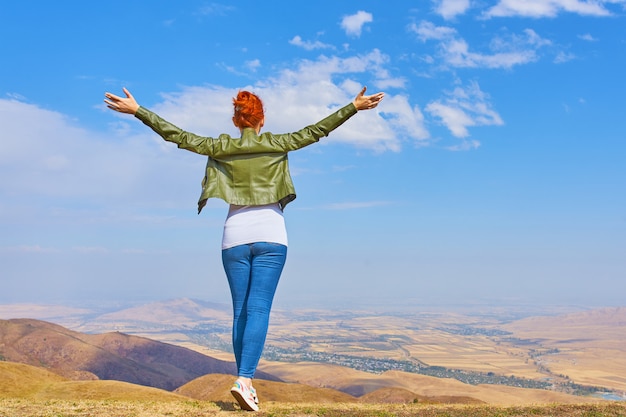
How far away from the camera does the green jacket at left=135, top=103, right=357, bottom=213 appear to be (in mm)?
9133

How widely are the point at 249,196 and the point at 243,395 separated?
2.88 meters

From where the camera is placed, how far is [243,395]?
29.0ft

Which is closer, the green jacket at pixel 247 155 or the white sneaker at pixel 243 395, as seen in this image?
the white sneaker at pixel 243 395

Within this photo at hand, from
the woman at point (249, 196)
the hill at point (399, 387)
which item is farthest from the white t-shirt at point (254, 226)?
the hill at point (399, 387)

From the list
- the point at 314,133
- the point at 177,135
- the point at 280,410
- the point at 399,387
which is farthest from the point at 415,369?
the point at 177,135

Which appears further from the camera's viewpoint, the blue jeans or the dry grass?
the dry grass

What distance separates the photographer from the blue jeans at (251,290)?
349 inches

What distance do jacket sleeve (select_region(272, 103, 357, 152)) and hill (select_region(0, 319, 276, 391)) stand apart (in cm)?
4147

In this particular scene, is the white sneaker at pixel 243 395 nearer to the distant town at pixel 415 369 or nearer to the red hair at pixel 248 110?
the red hair at pixel 248 110

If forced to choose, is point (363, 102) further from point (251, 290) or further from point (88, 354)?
point (88, 354)

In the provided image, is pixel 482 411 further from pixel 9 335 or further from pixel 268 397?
pixel 9 335

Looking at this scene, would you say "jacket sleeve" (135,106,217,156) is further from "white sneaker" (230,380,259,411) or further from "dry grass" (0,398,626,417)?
"dry grass" (0,398,626,417)

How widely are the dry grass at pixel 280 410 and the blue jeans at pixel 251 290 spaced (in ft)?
3.05

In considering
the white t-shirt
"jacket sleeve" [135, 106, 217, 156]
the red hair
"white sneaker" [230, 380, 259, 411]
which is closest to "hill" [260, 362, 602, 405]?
"white sneaker" [230, 380, 259, 411]
